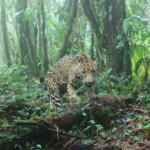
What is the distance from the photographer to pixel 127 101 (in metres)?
4.59

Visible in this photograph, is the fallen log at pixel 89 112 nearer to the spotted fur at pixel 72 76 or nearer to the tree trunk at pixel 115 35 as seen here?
the spotted fur at pixel 72 76

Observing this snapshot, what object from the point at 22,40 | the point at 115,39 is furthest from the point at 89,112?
the point at 22,40

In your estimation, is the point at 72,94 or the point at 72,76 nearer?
the point at 72,94

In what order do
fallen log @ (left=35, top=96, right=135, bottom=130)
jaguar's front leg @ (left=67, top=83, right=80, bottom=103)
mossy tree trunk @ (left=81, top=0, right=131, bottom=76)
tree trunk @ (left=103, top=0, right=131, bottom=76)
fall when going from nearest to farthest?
fallen log @ (left=35, top=96, right=135, bottom=130) → jaguar's front leg @ (left=67, top=83, right=80, bottom=103) → mossy tree trunk @ (left=81, top=0, right=131, bottom=76) → tree trunk @ (left=103, top=0, right=131, bottom=76)

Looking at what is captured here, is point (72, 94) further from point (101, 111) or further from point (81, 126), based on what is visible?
point (81, 126)

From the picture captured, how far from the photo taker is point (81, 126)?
3.87 metres

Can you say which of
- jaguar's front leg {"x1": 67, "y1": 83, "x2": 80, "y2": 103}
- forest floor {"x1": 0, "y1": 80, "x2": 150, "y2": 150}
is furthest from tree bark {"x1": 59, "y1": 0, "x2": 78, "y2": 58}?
forest floor {"x1": 0, "y1": 80, "x2": 150, "y2": 150}

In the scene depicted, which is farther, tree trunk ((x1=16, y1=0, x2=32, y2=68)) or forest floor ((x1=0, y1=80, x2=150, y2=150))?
tree trunk ((x1=16, y1=0, x2=32, y2=68))

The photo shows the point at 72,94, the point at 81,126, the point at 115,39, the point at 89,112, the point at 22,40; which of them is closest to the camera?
the point at 81,126

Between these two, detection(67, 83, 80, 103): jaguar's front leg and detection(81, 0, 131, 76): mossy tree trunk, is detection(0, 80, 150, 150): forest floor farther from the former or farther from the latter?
detection(81, 0, 131, 76): mossy tree trunk

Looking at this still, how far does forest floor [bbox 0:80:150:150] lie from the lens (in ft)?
10.3

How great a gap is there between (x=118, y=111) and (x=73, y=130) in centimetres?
98

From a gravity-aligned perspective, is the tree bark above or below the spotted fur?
above

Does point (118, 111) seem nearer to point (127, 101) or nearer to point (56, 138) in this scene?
point (127, 101)
